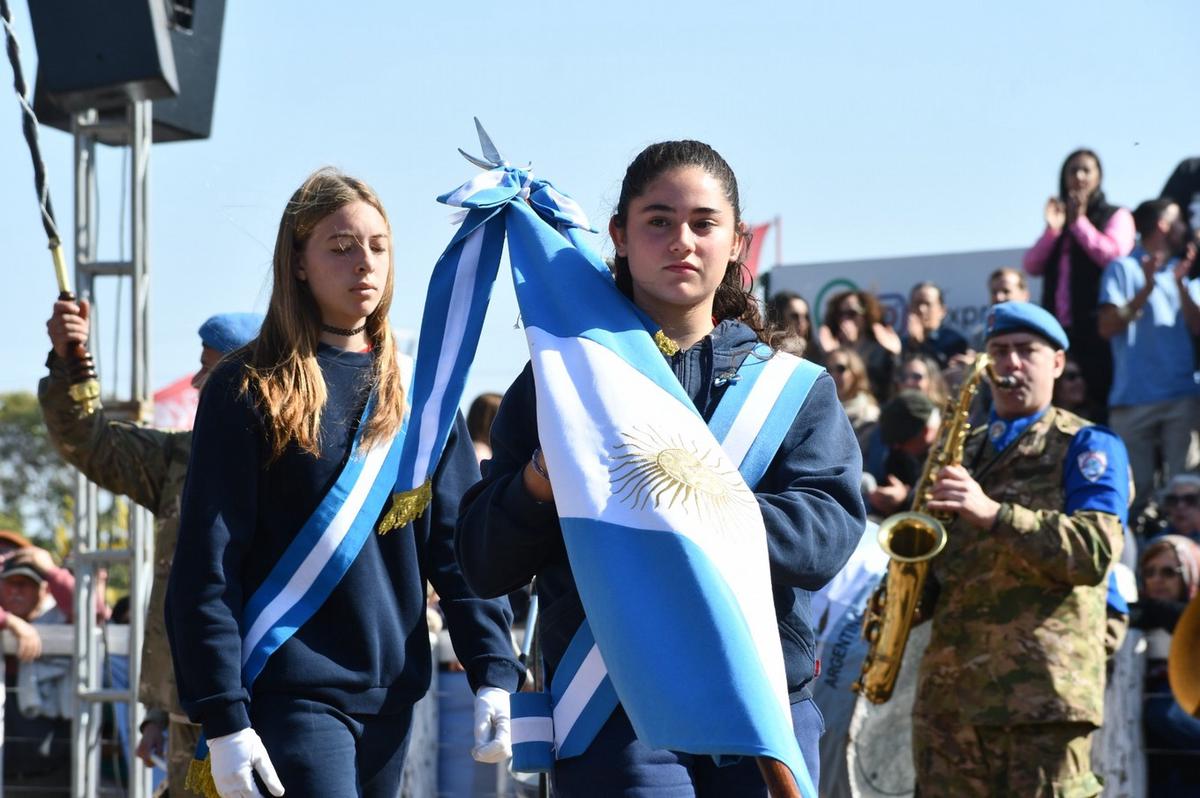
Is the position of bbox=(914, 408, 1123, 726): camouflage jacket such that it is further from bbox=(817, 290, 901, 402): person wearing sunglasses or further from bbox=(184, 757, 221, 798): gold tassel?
bbox=(817, 290, 901, 402): person wearing sunglasses

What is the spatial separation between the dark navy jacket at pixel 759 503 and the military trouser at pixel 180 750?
7.07 feet

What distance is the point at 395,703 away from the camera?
3.85 m

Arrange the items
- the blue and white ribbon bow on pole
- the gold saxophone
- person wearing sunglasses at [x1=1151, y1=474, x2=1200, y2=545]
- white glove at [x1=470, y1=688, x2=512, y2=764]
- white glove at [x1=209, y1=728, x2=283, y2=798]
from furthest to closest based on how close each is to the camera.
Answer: person wearing sunglasses at [x1=1151, y1=474, x2=1200, y2=545], the gold saxophone, white glove at [x1=470, y1=688, x2=512, y2=764], white glove at [x1=209, y1=728, x2=283, y2=798], the blue and white ribbon bow on pole

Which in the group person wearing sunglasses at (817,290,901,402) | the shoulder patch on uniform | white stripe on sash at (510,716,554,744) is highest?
person wearing sunglasses at (817,290,901,402)

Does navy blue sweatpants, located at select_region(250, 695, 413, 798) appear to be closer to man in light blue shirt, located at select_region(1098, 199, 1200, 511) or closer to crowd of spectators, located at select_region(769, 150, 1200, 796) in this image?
crowd of spectators, located at select_region(769, 150, 1200, 796)

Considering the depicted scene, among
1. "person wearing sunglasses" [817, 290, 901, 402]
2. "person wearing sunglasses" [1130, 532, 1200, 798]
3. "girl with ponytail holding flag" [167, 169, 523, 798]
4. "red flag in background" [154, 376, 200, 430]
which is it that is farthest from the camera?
"red flag in background" [154, 376, 200, 430]

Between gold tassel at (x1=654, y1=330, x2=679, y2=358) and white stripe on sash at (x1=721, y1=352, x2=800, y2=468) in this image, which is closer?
white stripe on sash at (x1=721, y1=352, x2=800, y2=468)

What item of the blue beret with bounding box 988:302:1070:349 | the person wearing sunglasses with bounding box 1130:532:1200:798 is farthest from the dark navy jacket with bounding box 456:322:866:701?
the person wearing sunglasses with bounding box 1130:532:1200:798

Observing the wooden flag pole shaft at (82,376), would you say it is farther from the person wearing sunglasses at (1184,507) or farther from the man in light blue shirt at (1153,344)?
the man in light blue shirt at (1153,344)

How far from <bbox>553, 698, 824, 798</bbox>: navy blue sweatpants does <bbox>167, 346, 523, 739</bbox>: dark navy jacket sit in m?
0.89

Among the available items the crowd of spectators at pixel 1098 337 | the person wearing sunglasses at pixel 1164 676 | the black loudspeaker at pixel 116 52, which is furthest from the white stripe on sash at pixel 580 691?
the crowd of spectators at pixel 1098 337

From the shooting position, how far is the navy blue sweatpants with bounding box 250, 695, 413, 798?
365 centimetres

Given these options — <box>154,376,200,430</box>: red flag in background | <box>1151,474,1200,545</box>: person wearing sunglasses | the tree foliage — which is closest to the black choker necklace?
<box>1151,474,1200,545</box>: person wearing sunglasses

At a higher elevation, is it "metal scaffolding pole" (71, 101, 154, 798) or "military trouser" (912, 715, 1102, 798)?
"metal scaffolding pole" (71, 101, 154, 798)
